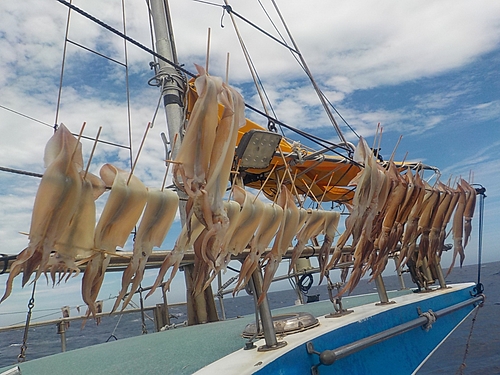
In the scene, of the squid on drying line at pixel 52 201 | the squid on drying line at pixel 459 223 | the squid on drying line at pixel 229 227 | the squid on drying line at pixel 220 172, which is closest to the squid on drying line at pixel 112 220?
the squid on drying line at pixel 52 201

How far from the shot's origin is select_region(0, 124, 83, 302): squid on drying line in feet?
5.67

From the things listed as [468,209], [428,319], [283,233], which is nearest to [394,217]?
[428,319]

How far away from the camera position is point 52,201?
1809 mm

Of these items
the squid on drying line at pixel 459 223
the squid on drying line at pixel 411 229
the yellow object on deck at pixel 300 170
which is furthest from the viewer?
the squid on drying line at pixel 459 223

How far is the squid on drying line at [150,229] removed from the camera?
2.13m

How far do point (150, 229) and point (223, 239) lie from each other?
0.42 meters

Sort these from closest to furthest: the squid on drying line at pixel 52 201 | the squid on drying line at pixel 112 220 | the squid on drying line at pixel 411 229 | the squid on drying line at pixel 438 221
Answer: the squid on drying line at pixel 52 201, the squid on drying line at pixel 112 220, the squid on drying line at pixel 411 229, the squid on drying line at pixel 438 221

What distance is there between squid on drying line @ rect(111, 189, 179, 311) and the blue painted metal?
2.88ft

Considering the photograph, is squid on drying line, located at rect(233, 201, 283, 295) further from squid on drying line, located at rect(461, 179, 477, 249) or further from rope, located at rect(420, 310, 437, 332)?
squid on drying line, located at rect(461, 179, 477, 249)

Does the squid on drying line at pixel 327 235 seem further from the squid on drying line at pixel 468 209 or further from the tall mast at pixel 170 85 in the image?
the squid on drying line at pixel 468 209

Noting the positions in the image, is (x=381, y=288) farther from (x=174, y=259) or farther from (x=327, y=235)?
(x=174, y=259)

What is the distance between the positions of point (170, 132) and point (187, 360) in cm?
256

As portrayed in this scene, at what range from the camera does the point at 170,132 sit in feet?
14.7

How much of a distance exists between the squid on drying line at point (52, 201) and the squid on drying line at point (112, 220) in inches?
7.9
